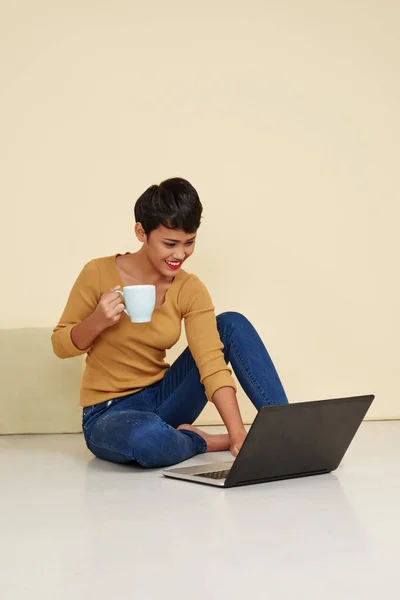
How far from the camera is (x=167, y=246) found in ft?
7.36

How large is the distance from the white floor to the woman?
0.12 meters

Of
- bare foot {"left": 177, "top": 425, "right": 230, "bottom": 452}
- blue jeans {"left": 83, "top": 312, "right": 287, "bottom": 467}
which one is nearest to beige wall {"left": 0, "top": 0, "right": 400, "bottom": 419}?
bare foot {"left": 177, "top": 425, "right": 230, "bottom": 452}

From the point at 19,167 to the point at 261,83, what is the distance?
93 centimetres

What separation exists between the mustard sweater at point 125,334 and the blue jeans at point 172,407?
4 centimetres

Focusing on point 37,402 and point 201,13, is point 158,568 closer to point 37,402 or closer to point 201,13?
point 37,402

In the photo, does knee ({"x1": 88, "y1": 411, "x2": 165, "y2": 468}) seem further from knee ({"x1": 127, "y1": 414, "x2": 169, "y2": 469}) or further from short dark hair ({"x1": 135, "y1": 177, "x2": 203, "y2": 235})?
short dark hair ({"x1": 135, "y1": 177, "x2": 203, "y2": 235})

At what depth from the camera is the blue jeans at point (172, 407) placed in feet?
7.18

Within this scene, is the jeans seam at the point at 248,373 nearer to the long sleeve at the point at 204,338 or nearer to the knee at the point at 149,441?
the long sleeve at the point at 204,338

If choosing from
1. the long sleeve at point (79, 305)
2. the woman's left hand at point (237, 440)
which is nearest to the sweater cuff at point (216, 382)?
the woman's left hand at point (237, 440)

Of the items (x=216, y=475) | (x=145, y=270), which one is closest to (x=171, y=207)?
(x=145, y=270)

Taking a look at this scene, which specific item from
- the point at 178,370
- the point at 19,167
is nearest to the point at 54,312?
the point at 19,167

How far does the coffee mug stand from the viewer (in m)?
2.05

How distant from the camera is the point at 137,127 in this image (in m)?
3.21

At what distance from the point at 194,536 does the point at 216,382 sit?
0.68 meters
